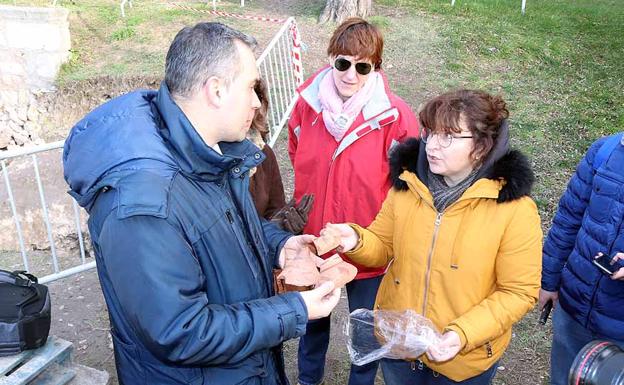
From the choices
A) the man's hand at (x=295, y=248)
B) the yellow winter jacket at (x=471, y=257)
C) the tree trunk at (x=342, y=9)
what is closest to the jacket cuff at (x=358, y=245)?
the yellow winter jacket at (x=471, y=257)

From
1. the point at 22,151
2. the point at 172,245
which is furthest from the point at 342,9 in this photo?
the point at 172,245

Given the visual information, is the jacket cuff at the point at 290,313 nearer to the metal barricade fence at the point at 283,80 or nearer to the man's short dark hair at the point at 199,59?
the man's short dark hair at the point at 199,59

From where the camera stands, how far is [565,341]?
2885 mm

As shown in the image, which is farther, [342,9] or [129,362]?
[342,9]

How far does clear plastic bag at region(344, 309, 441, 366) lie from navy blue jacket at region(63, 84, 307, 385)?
0.64 metres

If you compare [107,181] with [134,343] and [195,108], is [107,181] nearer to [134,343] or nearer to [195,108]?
[195,108]

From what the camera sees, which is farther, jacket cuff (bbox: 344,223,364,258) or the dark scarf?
jacket cuff (bbox: 344,223,364,258)

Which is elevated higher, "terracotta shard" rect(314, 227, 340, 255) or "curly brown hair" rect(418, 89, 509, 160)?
"curly brown hair" rect(418, 89, 509, 160)

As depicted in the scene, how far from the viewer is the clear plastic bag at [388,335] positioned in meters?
2.28

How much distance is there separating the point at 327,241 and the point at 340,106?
91 centimetres

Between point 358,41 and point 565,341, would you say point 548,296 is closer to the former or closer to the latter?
point 565,341

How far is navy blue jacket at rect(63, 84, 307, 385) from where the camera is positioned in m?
1.53

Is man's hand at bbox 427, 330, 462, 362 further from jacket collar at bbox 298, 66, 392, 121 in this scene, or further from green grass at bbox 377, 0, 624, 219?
green grass at bbox 377, 0, 624, 219

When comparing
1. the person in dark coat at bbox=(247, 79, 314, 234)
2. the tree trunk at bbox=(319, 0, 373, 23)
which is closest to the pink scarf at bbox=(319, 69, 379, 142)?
the person in dark coat at bbox=(247, 79, 314, 234)
